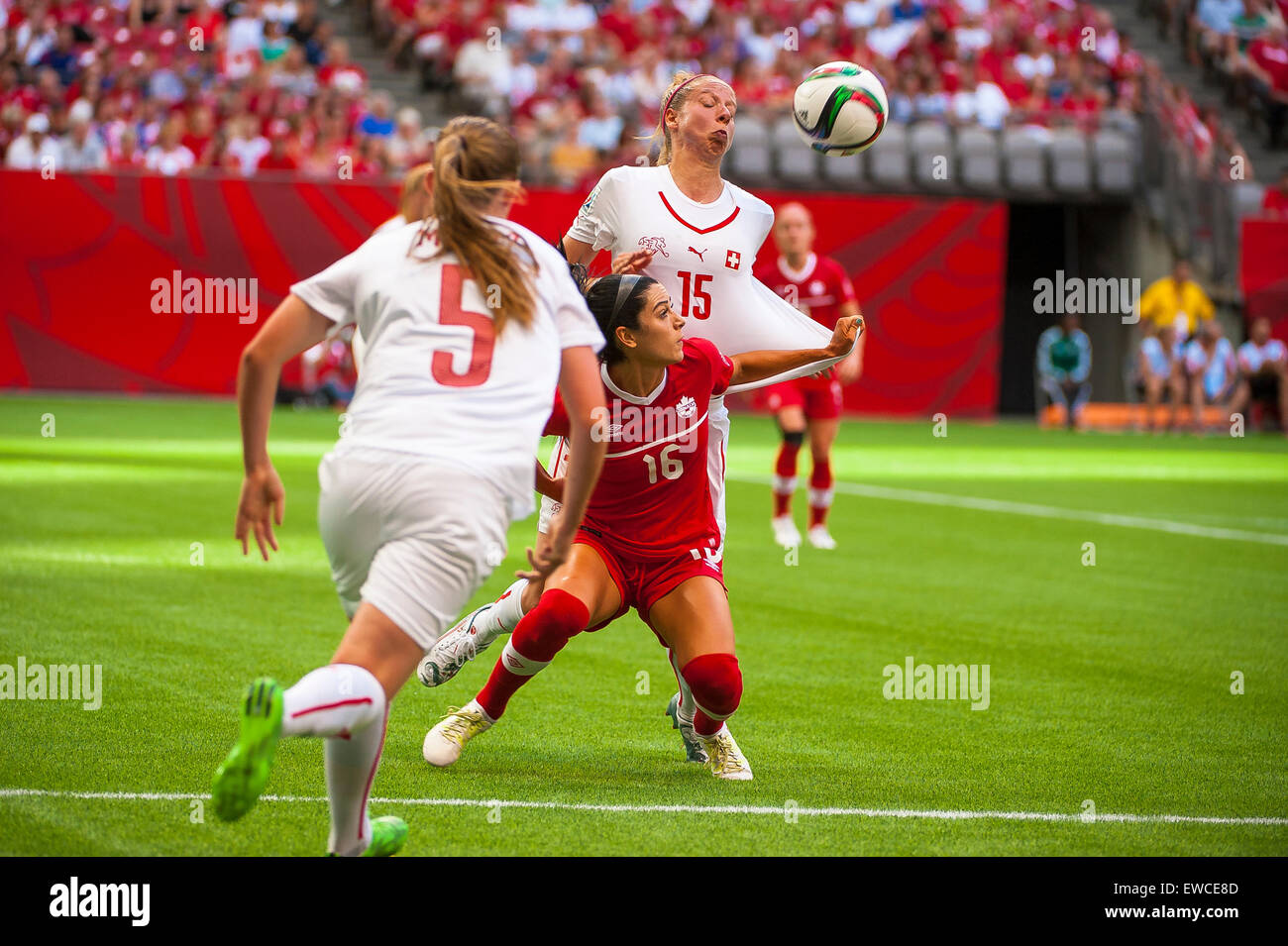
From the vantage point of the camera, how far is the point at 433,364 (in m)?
4.07

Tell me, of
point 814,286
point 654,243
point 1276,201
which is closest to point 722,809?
point 654,243

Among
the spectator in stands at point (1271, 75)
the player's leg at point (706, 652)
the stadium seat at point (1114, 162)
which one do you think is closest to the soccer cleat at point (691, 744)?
the player's leg at point (706, 652)

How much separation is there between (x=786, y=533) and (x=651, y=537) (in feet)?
23.3

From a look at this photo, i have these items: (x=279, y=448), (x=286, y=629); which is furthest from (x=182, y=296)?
(x=286, y=629)

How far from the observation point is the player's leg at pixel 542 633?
5.43m

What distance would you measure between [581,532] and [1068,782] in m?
1.95

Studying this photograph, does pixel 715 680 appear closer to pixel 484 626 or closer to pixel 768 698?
pixel 484 626

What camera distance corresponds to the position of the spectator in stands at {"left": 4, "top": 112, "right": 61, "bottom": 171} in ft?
80.1

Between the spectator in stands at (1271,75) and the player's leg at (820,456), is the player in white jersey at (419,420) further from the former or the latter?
the spectator in stands at (1271,75)

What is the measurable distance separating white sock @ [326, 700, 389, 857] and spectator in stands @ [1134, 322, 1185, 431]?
2515cm

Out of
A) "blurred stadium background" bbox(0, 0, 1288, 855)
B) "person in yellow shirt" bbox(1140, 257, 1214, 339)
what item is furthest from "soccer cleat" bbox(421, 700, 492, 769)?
"person in yellow shirt" bbox(1140, 257, 1214, 339)

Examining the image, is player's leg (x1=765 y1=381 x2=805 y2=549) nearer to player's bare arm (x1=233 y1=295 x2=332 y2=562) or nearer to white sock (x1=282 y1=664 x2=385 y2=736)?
player's bare arm (x1=233 y1=295 x2=332 y2=562)

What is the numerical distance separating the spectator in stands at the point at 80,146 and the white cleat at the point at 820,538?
16.3 m

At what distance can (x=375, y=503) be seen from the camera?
398 cm
